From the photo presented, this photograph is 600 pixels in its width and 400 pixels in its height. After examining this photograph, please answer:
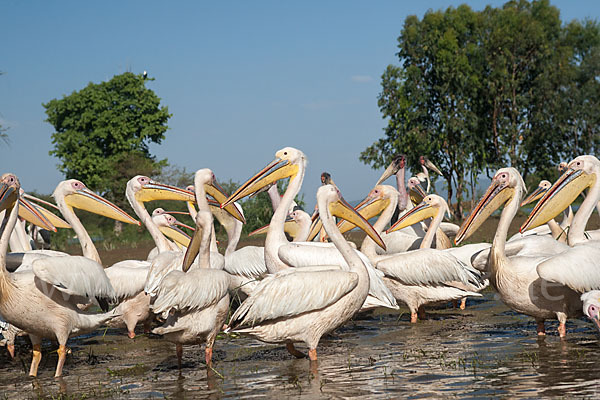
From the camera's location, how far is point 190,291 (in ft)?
16.3

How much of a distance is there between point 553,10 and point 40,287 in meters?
25.6

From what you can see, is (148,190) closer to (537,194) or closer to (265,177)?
(265,177)

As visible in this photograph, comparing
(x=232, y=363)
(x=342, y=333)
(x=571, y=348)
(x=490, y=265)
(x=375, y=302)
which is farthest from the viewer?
(x=342, y=333)

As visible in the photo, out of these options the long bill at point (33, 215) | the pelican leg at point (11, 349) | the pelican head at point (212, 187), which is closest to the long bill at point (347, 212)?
the pelican head at point (212, 187)

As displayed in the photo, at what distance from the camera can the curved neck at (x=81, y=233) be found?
6.83 metres

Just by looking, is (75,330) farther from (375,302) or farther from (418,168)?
(418,168)

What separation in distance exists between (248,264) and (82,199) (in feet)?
6.36

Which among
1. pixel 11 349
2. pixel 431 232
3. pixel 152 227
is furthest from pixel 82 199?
pixel 431 232

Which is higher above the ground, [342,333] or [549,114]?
[549,114]

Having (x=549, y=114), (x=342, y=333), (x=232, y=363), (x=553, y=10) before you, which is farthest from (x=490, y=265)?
(x=553, y=10)

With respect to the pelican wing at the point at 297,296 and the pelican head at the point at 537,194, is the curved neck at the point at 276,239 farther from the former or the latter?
the pelican head at the point at 537,194

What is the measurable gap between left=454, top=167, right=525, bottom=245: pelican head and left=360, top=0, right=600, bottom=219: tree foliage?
60.3 ft

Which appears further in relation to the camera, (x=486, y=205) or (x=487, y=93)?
(x=487, y=93)

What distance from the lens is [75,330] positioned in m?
5.54
